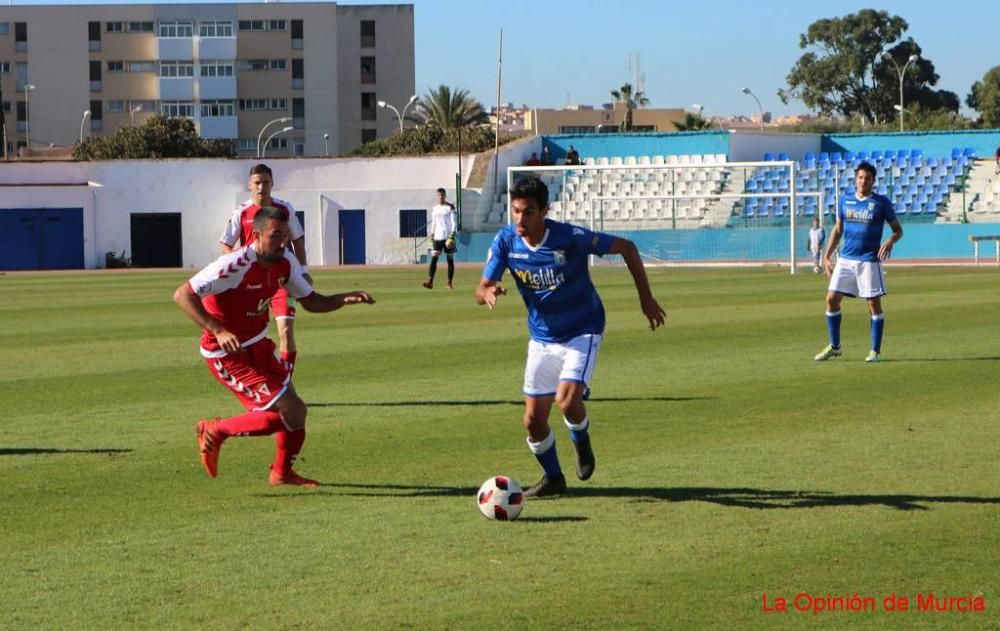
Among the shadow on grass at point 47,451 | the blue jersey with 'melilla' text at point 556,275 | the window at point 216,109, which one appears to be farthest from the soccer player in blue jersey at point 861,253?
the window at point 216,109

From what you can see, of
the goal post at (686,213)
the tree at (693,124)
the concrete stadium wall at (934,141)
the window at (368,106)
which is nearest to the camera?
the goal post at (686,213)

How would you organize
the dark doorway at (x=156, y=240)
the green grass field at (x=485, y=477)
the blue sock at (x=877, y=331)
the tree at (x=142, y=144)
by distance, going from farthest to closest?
the tree at (x=142, y=144)
the dark doorway at (x=156, y=240)
the blue sock at (x=877, y=331)
the green grass field at (x=485, y=477)

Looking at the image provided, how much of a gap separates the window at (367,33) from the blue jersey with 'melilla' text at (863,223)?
102559 mm

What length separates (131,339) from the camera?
68.5 ft

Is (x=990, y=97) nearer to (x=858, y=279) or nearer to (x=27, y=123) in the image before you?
(x=27, y=123)

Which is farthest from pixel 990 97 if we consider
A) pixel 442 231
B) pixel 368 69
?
pixel 442 231

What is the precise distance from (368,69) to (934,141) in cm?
6269

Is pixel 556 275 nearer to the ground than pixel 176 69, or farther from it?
nearer to the ground

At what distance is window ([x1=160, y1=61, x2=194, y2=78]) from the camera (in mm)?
111438

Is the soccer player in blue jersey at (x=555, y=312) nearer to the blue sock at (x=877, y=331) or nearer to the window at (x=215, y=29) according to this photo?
the blue sock at (x=877, y=331)

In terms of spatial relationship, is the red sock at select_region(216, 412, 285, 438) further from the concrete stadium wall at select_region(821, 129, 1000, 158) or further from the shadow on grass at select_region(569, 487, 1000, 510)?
the concrete stadium wall at select_region(821, 129, 1000, 158)

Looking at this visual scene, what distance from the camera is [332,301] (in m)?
9.28

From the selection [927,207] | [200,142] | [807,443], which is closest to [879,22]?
[200,142]

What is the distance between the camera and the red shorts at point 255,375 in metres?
8.98
